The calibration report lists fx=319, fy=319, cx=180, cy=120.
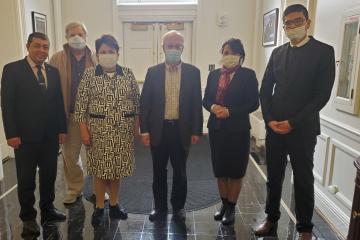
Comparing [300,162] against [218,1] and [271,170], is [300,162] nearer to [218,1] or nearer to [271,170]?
[271,170]

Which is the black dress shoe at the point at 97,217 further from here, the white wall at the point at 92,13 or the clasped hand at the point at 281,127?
the white wall at the point at 92,13

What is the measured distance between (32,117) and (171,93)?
3.30ft

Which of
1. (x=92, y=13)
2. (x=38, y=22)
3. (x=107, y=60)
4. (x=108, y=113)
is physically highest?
(x=92, y=13)

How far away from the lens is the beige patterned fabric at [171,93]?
93.7 inches

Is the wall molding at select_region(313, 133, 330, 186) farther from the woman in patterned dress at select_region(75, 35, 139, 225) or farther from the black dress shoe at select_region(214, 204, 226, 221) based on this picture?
the woman in patterned dress at select_region(75, 35, 139, 225)

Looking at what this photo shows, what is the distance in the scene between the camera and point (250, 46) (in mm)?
5430

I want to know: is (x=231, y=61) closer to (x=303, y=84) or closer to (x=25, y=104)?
(x=303, y=84)

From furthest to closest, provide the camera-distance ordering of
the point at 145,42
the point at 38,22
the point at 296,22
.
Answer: the point at 145,42 → the point at 38,22 → the point at 296,22

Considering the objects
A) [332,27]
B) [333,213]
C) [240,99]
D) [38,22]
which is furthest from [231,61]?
[38,22]

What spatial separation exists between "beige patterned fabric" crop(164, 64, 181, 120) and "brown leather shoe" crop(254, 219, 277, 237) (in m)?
1.04

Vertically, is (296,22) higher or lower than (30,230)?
higher

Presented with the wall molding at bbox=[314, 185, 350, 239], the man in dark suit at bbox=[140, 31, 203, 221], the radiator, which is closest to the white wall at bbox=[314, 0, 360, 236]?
the wall molding at bbox=[314, 185, 350, 239]

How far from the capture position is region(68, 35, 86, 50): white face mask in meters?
2.59

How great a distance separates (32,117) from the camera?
226 centimetres
